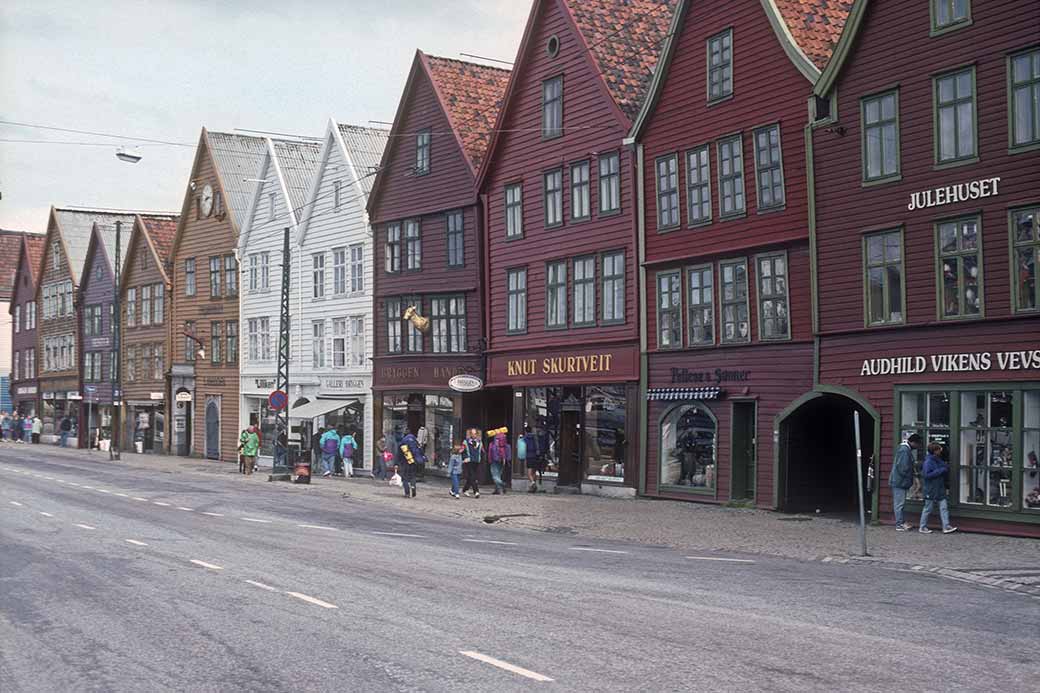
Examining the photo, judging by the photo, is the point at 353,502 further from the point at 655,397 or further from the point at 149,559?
the point at 149,559

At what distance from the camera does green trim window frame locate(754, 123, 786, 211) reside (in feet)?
96.0

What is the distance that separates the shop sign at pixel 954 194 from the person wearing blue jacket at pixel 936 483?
4519mm

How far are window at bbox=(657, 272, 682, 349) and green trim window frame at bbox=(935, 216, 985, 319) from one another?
8.47 meters

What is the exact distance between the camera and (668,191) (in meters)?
32.9

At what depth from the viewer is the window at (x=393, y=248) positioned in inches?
1805

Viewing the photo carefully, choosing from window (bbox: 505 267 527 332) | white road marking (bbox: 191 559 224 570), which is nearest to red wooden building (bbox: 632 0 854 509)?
window (bbox: 505 267 527 332)

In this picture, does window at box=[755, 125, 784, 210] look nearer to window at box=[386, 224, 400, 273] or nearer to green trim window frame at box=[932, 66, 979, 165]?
green trim window frame at box=[932, 66, 979, 165]

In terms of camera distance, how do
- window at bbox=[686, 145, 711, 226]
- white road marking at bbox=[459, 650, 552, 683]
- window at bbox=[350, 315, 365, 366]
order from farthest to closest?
window at bbox=[350, 315, 365, 366], window at bbox=[686, 145, 711, 226], white road marking at bbox=[459, 650, 552, 683]

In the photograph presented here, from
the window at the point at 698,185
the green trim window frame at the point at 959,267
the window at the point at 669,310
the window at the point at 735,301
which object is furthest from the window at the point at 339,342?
the green trim window frame at the point at 959,267

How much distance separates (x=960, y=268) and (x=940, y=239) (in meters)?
0.77

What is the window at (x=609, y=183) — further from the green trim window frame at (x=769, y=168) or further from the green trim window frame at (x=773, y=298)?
the green trim window frame at (x=773, y=298)

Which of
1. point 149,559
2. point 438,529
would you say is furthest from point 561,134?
point 149,559

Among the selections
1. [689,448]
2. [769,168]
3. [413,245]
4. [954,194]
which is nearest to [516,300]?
[413,245]

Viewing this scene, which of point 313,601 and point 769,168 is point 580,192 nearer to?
point 769,168
